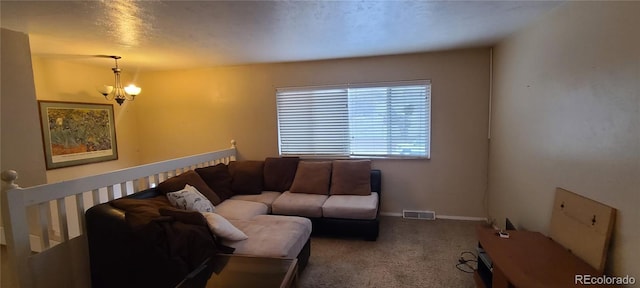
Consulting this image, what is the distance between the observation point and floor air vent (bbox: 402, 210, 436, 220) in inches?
151

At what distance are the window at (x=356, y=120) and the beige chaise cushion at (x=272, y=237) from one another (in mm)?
1699

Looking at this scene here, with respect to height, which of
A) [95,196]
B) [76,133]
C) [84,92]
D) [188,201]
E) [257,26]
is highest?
[257,26]

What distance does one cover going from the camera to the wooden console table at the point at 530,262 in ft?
5.04

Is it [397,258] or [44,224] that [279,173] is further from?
[44,224]

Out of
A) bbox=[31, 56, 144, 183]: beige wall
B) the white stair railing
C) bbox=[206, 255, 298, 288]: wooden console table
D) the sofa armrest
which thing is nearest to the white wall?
bbox=[31, 56, 144, 183]: beige wall

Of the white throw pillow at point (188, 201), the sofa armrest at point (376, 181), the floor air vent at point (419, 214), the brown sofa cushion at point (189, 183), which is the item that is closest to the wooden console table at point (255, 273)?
the white throw pillow at point (188, 201)

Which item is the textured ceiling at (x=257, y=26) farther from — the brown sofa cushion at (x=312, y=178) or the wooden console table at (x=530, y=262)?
the wooden console table at (x=530, y=262)

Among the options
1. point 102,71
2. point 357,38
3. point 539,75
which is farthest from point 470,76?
point 102,71

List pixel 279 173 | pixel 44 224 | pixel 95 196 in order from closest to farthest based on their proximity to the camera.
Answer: pixel 44 224 → pixel 95 196 → pixel 279 173

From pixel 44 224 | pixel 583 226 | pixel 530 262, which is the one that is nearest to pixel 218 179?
pixel 44 224

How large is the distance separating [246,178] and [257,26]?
2037 millimetres

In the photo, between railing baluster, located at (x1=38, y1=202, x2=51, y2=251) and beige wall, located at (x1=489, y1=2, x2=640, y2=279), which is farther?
railing baluster, located at (x1=38, y1=202, x2=51, y2=251)

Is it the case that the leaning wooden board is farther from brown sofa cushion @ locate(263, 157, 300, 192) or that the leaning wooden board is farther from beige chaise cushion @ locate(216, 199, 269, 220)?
brown sofa cushion @ locate(263, 157, 300, 192)

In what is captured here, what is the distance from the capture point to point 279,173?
396cm
